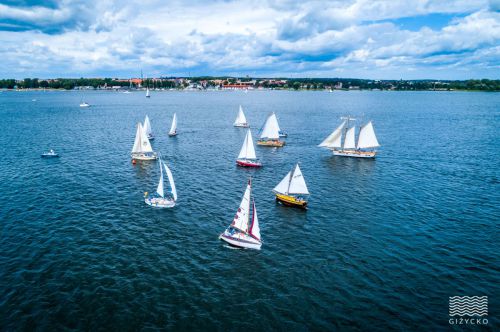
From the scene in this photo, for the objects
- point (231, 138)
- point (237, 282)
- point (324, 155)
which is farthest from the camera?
point (231, 138)

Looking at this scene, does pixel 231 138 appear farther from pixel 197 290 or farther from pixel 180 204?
pixel 197 290

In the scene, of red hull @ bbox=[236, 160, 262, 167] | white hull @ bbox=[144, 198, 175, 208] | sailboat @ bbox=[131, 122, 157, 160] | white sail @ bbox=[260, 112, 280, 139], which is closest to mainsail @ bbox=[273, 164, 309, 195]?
white hull @ bbox=[144, 198, 175, 208]

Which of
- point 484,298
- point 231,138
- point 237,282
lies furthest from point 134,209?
point 231,138

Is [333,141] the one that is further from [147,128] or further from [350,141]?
[147,128]

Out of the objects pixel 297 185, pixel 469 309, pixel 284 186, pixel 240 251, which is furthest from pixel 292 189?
pixel 469 309

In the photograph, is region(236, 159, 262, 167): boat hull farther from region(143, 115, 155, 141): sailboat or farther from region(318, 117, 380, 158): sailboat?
region(143, 115, 155, 141): sailboat

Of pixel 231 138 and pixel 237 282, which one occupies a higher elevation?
pixel 231 138

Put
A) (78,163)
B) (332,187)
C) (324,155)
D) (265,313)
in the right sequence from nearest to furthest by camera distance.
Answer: (265,313), (332,187), (78,163), (324,155)
